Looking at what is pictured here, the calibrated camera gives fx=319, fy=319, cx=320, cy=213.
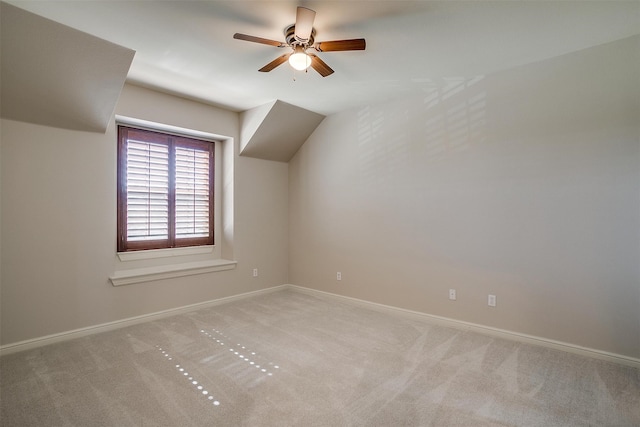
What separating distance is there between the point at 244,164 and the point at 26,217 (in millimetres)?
2505

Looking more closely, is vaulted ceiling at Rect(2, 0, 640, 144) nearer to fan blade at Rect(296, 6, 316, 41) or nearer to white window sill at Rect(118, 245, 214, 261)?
fan blade at Rect(296, 6, 316, 41)

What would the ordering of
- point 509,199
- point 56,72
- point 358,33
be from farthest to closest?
1. point 509,199
2. point 56,72
3. point 358,33

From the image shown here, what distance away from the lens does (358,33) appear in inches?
99.1

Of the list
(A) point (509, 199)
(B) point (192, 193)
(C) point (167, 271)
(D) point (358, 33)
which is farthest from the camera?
→ (B) point (192, 193)

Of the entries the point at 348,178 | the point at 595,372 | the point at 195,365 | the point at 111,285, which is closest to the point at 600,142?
the point at 595,372

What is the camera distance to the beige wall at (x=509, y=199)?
268cm

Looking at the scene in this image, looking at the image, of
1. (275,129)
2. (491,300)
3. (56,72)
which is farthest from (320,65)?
(491,300)

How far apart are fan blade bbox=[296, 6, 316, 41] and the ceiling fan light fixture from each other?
5.4 inches

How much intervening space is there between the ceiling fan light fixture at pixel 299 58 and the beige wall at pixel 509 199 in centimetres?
165

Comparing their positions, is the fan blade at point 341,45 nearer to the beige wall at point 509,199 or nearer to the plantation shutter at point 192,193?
the beige wall at point 509,199

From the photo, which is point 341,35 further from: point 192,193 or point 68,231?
point 68,231

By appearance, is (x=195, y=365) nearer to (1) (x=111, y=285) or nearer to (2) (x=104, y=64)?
(1) (x=111, y=285)

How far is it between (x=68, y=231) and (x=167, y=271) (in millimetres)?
1077

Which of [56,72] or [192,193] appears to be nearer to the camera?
[56,72]
